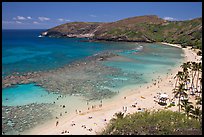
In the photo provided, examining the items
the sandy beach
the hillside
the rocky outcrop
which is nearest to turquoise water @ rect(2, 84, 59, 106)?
the sandy beach

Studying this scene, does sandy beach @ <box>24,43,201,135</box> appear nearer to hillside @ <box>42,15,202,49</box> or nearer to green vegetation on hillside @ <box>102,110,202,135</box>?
green vegetation on hillside @ <box>102,110,202,135</box>

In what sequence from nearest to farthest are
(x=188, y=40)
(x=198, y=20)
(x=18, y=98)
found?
(x=18, y=98)
(x=188, y=40)
(x=198, y=20)

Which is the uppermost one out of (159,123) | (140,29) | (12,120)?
(140,29)

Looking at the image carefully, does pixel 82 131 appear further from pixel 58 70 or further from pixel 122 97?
pixel 58 70

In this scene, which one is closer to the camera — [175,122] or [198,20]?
[175,122]

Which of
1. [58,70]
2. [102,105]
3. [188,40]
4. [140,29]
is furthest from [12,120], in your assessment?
[140,29]

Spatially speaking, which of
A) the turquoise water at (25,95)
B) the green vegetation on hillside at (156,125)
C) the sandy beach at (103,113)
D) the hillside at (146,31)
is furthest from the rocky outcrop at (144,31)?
the green vegetation on hillside at (156,125)

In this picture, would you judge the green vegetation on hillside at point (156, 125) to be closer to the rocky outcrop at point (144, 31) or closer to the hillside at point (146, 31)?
the hillside at point (146, 31)
